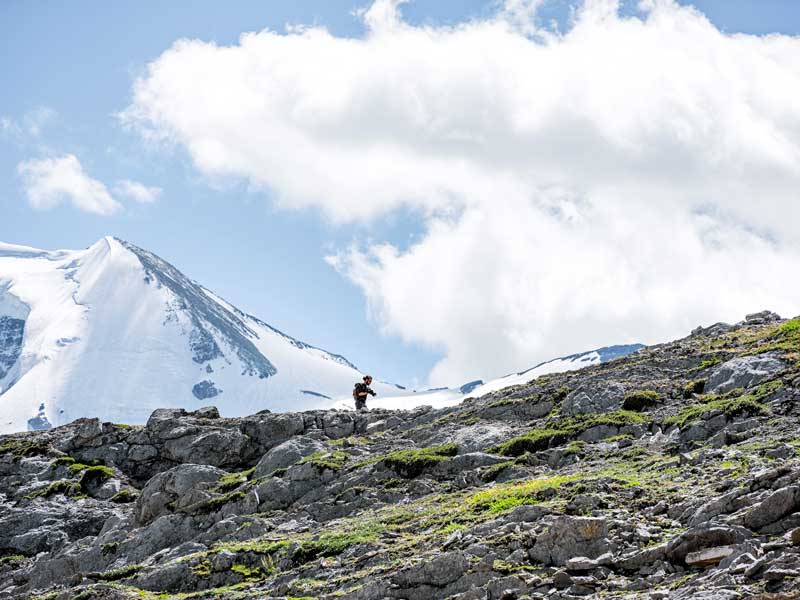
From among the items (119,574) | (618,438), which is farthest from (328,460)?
(618,438)

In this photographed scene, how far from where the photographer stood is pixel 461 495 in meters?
28.9

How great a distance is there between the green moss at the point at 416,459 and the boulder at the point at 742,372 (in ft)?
37.9

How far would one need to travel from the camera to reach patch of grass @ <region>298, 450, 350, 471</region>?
1416 inches

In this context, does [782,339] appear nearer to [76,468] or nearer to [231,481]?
[231,481]

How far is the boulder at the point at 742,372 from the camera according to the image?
34.2 meters

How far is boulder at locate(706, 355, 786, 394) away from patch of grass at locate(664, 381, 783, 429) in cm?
121

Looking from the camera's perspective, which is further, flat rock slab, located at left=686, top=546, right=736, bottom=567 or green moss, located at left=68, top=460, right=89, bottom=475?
green moss, located at left=68, top=460, right=89, bottom=475

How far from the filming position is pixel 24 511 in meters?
41.0

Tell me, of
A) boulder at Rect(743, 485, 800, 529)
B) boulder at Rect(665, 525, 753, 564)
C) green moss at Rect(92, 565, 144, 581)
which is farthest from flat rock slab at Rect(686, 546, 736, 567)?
green moss at Rect(92, 565, 144, 581)

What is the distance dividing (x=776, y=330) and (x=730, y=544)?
30890 millimetres

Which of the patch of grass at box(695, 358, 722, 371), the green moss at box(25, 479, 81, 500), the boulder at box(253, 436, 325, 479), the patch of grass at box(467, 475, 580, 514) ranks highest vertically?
the patch of grass at box(695, 358, 722, 371)

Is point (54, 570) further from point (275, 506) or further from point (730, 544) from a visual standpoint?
point (730, 544)

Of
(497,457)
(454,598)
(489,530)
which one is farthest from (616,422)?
(454,598)

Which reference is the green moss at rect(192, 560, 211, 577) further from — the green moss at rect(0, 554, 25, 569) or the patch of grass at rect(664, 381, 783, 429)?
the patch of grass at rect(664, 381, 783, 429)
